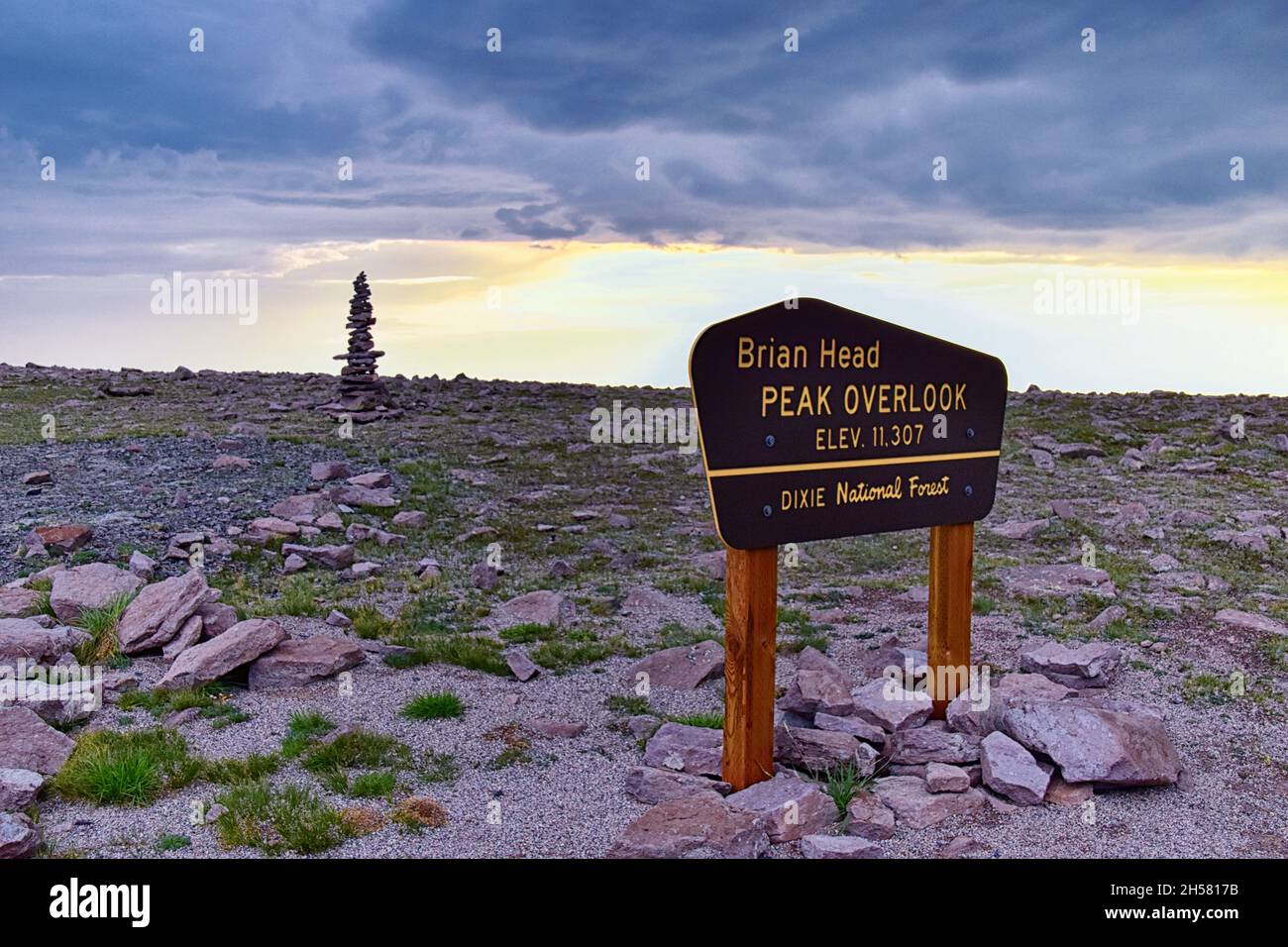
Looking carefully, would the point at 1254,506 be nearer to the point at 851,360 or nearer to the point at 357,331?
the point at 851,360

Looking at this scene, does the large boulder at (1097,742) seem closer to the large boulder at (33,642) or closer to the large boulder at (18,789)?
the large boulder at (18,789)

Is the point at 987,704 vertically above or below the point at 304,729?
above

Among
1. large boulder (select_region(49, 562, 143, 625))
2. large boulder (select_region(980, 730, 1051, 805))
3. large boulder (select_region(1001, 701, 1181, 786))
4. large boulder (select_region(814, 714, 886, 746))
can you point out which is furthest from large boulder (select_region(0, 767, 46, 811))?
large boulder (select_region(1001, 701, 1181, 786))

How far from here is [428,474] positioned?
21875 millimetres

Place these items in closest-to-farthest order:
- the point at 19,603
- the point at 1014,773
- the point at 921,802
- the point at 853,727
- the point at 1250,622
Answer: the point at 921,802 < the point at 1014,773 < the point at 853,727 < the point at 19,603 < the point at 1250,622

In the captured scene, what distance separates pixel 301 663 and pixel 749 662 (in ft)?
15.9

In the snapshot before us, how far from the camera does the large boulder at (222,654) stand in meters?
9.44

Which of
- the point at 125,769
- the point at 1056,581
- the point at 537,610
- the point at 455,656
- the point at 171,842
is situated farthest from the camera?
the point at 1056,581

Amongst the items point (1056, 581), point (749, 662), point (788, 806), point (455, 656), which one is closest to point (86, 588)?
point (455, 656)

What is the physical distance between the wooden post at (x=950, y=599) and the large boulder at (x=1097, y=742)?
888 millimetres

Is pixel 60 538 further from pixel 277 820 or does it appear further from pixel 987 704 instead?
pixel 987 704

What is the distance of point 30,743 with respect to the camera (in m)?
7.95

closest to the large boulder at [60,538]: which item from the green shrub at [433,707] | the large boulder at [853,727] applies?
the green shrub at [433,707]

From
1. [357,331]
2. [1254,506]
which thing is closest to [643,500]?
[1254,506]
